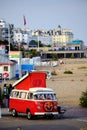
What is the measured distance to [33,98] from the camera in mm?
19875

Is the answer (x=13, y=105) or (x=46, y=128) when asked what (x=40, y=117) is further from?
(x=46, y=128)

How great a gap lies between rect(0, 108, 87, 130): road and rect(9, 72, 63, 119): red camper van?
0.33 meters

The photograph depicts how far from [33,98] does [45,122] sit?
52.7 inches

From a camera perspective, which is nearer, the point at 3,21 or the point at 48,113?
the point at 48,113

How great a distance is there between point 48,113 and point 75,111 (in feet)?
12.8

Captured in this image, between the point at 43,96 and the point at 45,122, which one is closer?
the point at 45,122

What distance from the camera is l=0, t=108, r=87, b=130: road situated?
17062 millimetres

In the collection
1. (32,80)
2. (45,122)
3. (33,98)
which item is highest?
(32,80)

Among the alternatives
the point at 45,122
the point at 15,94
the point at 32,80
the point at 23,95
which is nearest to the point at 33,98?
the point at 23,95

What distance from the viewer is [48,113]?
19625 mm

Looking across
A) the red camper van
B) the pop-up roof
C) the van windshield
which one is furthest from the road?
the pop-up roof

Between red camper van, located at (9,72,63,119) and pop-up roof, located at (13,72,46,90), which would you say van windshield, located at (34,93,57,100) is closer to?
red camper van, located at (9,72,63,119)

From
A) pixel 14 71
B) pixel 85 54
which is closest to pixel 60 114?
pixel 14 71

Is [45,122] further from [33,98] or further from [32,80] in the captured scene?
[32,80]
